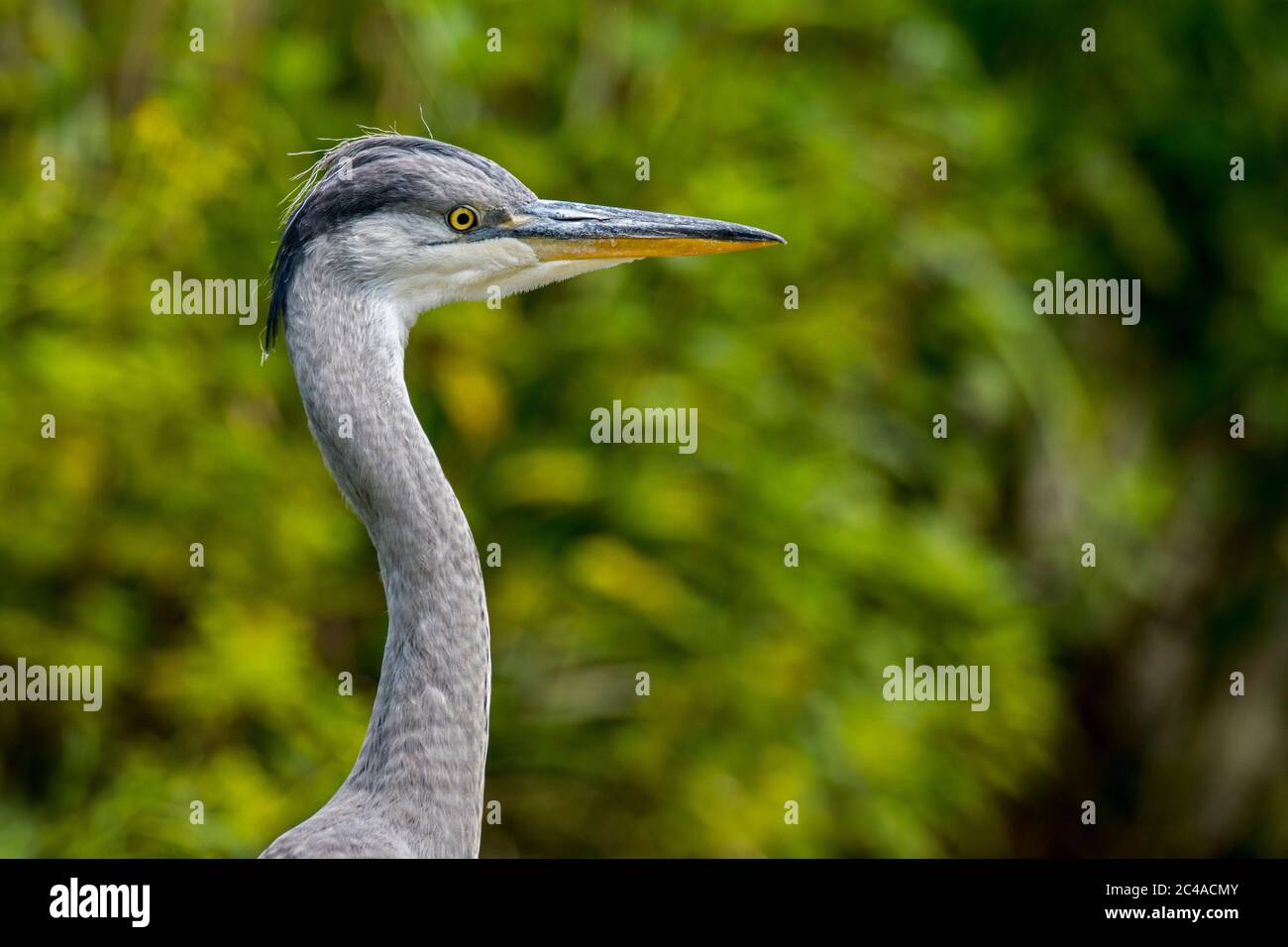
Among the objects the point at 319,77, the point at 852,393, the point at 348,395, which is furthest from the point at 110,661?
the point at 852,393

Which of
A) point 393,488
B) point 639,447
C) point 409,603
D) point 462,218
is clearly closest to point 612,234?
point 462,218

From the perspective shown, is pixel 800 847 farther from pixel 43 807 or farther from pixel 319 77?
pixel 319 77

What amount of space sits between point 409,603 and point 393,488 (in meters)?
0.18

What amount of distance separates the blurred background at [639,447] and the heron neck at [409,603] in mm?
1589

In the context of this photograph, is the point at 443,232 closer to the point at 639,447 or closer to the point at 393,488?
the point at 393,488

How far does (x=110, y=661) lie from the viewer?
406cm

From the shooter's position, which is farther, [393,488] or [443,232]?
[443,232]

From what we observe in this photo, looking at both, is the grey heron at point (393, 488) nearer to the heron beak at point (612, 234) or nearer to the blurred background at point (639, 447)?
the heron beak at point (612, 234)

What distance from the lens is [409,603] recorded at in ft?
7.88

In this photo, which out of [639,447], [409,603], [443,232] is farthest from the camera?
[639,447]

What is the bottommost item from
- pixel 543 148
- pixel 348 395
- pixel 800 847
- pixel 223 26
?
pixel 800 847

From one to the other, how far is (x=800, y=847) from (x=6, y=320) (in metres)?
2.62

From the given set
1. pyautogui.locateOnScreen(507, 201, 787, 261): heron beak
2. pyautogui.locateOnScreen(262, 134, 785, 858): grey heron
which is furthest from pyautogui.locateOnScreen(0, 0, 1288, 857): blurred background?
pyautogui.locateOnScreen(507, 201, 787, 261): heron beak
